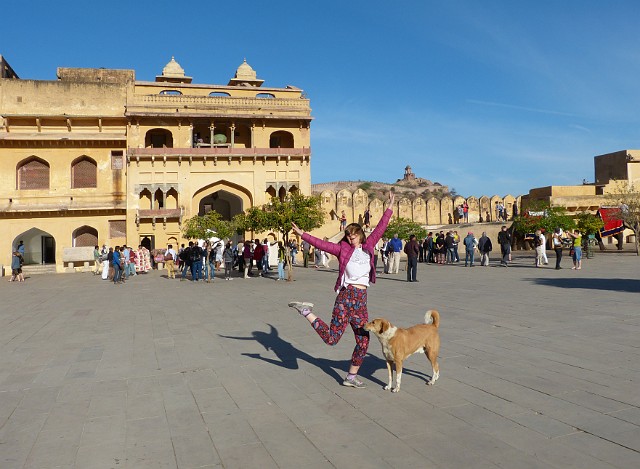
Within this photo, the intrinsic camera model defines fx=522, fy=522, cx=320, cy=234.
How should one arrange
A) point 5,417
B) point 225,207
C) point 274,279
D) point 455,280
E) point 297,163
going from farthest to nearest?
point 225,207
point 297,163
point 274,279
point 455,280
point 5,417

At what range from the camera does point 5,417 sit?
4.52m

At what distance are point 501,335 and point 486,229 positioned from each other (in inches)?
1089

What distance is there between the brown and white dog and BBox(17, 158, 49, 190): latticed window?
31.0m

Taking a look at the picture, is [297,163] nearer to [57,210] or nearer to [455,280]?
[57,210]

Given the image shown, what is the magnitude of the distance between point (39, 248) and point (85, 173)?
6835mm

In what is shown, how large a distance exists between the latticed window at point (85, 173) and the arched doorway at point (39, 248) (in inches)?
192

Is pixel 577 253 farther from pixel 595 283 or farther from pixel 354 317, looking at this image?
pixel 354 317

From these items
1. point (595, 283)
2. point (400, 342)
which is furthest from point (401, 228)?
point (400, 342)

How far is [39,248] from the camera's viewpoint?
3409 centimetres

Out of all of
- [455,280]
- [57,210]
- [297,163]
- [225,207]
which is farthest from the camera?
[225,207]

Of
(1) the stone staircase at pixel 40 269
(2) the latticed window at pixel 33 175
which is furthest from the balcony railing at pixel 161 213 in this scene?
(2) the latticed window at pixel 33 175

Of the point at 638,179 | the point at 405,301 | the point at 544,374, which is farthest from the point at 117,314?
the point at 638,179

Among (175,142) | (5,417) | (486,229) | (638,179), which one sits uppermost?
(175,142)

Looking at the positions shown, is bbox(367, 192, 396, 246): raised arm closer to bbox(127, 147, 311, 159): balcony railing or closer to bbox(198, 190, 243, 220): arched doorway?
bbox(127, 147, 311, 159): balcony railing
